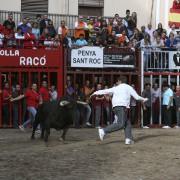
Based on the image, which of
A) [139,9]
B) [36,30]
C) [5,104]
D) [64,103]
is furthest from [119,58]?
[64,103]

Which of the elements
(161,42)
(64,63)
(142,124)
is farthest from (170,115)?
(64,63)

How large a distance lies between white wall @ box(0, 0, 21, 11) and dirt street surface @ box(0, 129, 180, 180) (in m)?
11.3

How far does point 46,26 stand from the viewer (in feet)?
77.2

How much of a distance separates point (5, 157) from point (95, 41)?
11.9 metres

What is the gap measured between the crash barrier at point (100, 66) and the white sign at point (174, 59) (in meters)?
1.47

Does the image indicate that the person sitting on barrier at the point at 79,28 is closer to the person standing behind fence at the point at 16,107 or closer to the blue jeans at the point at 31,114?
the person standing behind fence at the point at 16,107

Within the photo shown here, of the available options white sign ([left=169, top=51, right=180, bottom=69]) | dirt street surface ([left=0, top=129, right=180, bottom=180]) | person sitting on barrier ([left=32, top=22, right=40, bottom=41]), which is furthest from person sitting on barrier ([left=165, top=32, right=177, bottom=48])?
dirt street surface ([left=0, top=129, right=180, bottom=180])

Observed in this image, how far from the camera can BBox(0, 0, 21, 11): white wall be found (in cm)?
2597

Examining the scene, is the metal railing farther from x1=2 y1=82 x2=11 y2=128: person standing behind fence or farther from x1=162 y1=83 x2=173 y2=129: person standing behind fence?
x1=162 y1=83 x2=173 y2=129: person standing behind fence

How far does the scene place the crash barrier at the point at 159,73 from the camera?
79.0 feet

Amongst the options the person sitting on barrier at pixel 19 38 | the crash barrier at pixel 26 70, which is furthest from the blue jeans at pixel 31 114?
the person sitting on barrier at pixel 19 38

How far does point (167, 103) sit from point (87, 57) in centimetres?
372

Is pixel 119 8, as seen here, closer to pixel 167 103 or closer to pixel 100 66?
pixel 100 66

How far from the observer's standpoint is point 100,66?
2364cm
